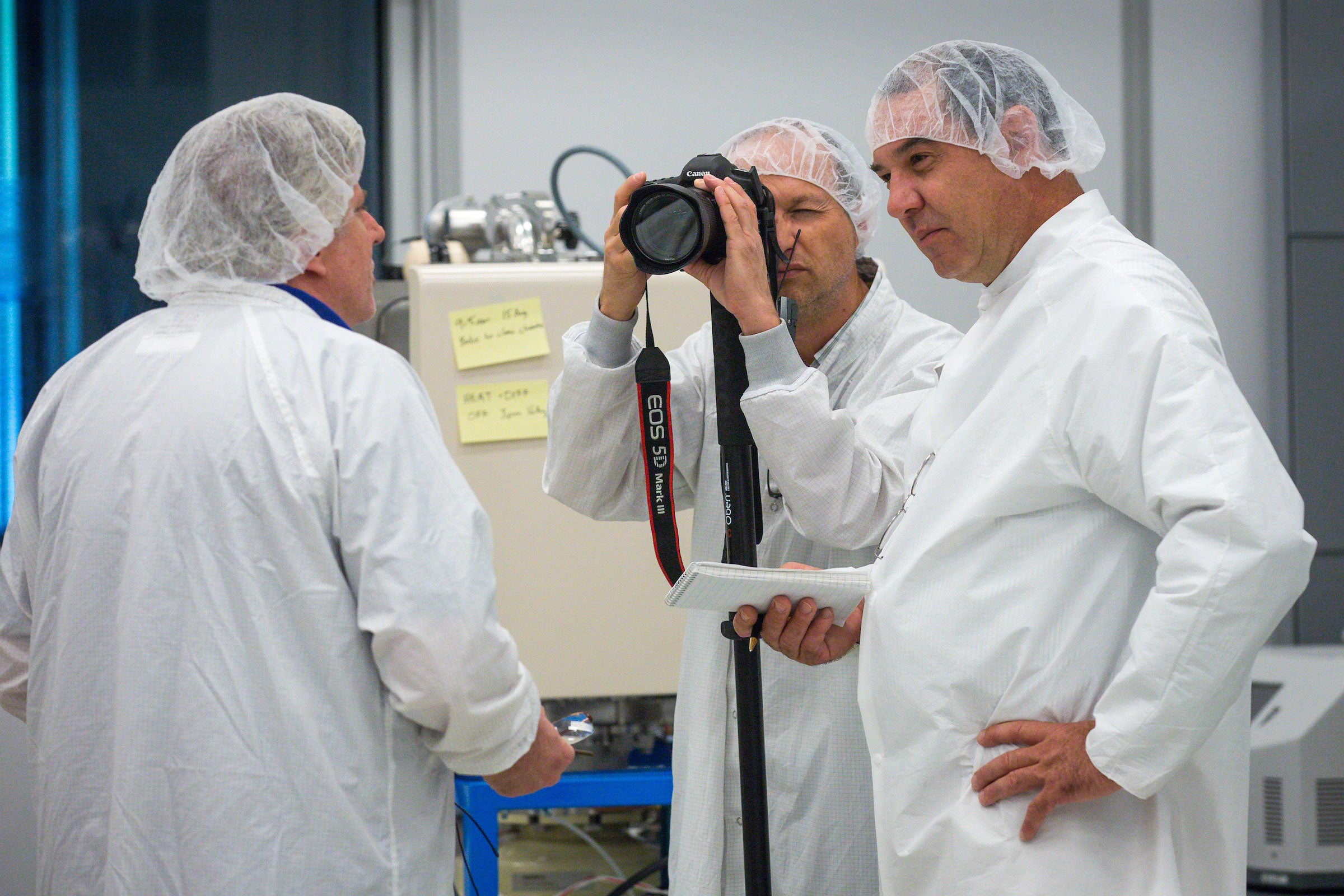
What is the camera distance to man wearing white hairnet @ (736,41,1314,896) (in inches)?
36.5

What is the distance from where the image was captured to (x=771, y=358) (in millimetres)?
1183

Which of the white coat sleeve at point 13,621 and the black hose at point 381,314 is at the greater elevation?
the black hose at point 381,314

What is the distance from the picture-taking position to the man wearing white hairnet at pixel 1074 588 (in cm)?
93

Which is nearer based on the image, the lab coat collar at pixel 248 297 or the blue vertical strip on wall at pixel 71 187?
the lab coat collar at pixel 248 297

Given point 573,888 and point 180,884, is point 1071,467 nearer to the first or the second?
point 180,884

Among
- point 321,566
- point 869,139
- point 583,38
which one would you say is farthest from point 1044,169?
point 583,38

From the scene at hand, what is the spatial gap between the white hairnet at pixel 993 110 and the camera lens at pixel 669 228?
258mm

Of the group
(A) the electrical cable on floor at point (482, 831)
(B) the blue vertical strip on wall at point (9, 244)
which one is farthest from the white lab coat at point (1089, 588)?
(B) the blue vertical strip on wall at point (9, 244)

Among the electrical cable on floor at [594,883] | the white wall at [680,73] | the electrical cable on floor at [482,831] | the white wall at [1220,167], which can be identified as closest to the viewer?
the electrical cable on floor at [482,831]

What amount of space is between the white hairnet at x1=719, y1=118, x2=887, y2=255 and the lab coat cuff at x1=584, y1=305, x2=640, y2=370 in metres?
0.28

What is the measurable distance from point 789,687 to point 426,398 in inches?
20.9

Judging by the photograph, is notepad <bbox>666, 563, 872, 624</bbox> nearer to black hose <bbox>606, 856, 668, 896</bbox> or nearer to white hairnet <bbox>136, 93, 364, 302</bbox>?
white hairnet <bbox>136, 93, 364, 302</bbox>

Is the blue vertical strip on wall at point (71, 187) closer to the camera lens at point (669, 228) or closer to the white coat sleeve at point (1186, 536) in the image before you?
the camera lens at point (669, 228)

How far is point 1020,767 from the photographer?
1005 millimetres
